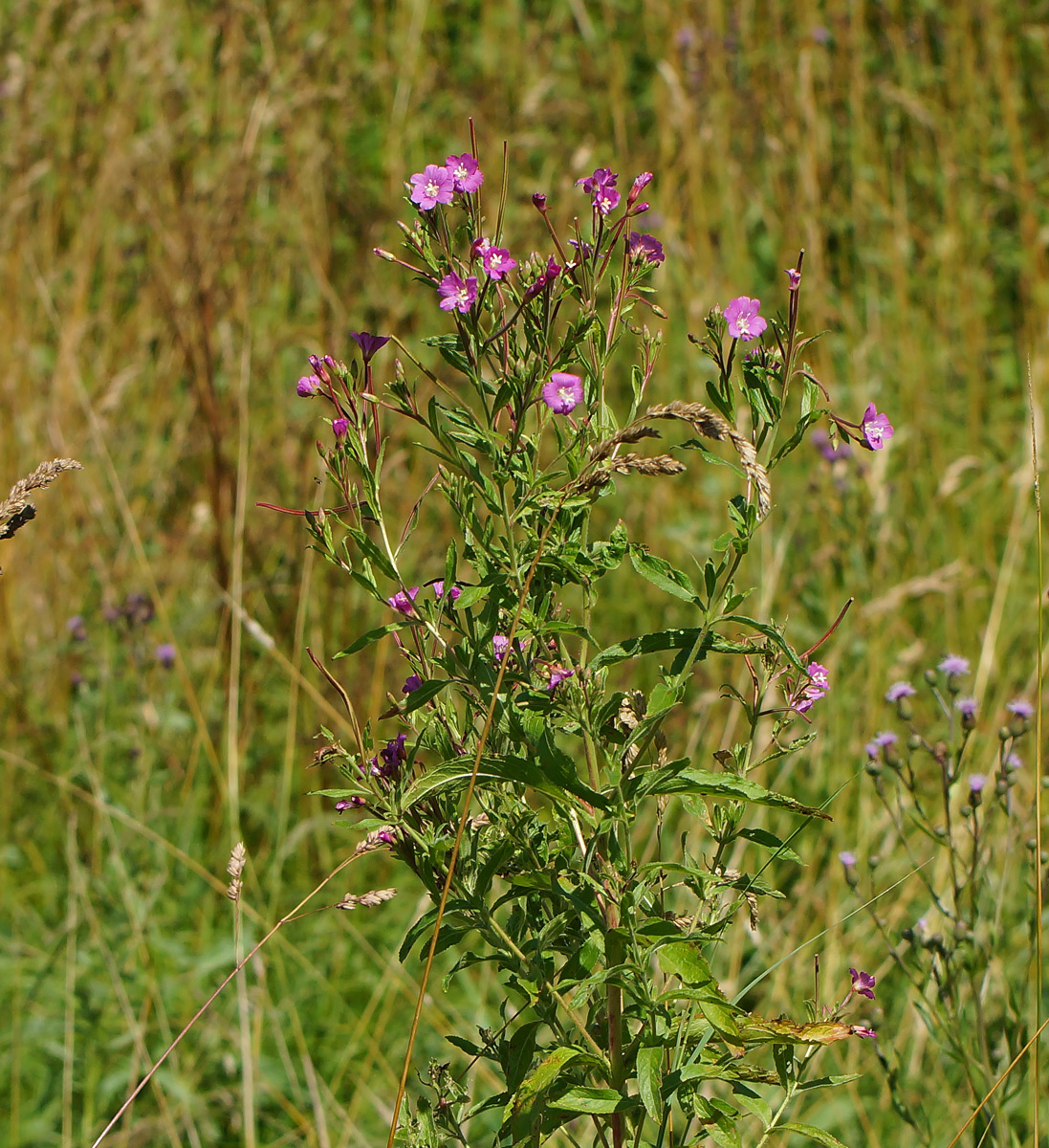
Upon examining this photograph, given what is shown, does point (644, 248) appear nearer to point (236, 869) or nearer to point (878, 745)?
point (236, 869)

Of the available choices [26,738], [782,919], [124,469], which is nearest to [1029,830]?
[782,919]

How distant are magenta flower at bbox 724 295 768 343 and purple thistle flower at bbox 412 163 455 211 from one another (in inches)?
11.3

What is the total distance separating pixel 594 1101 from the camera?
1162mm

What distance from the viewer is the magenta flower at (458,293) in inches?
44.3

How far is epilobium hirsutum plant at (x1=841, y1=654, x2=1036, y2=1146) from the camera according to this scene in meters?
1.75

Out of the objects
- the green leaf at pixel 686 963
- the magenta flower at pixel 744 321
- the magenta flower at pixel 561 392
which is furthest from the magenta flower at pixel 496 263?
the green leaf at pixel 686 963

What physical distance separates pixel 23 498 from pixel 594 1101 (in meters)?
0.79

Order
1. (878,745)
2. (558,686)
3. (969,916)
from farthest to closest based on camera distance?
(969,916)
(878,745)
(558,686)

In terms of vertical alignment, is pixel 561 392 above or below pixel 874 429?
below

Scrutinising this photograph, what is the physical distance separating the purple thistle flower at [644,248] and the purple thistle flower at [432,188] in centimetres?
19

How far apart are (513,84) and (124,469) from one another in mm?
2275

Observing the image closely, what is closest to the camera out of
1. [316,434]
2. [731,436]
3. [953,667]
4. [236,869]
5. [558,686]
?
[731,436]

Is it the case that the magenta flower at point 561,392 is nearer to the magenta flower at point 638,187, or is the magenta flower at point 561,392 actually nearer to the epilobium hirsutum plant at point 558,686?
the epilobium hirsutum plant at point 558,686

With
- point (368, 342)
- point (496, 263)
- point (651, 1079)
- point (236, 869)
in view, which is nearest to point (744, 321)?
point (496, 263)
